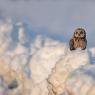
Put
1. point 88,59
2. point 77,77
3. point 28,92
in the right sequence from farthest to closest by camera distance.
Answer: point 28,92 < point 88,59 < point 77,77

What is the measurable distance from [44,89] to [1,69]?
12.3 feet

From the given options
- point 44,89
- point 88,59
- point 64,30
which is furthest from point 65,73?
point 64,30

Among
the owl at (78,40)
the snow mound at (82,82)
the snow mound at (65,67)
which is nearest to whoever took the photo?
the snow mound at (82,82)

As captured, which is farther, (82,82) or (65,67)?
(65,67)

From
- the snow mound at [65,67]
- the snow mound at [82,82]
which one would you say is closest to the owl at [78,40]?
the snow mound at [65,67]

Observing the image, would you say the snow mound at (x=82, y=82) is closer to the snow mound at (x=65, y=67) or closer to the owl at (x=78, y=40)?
the snow mound at (x=65, y=67)

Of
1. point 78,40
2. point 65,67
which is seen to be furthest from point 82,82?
point 78,40

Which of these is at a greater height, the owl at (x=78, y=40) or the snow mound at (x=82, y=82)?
the owl at (x=78, y=40)

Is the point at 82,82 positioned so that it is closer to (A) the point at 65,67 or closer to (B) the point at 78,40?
(A) the point at 65,67

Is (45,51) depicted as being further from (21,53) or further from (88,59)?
(88,59)

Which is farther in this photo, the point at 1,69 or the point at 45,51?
the point at 1,69

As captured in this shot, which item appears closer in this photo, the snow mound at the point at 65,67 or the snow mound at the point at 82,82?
the snow mound at the point at 82,82

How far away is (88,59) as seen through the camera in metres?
14.1

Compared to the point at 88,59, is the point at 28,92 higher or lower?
lower
